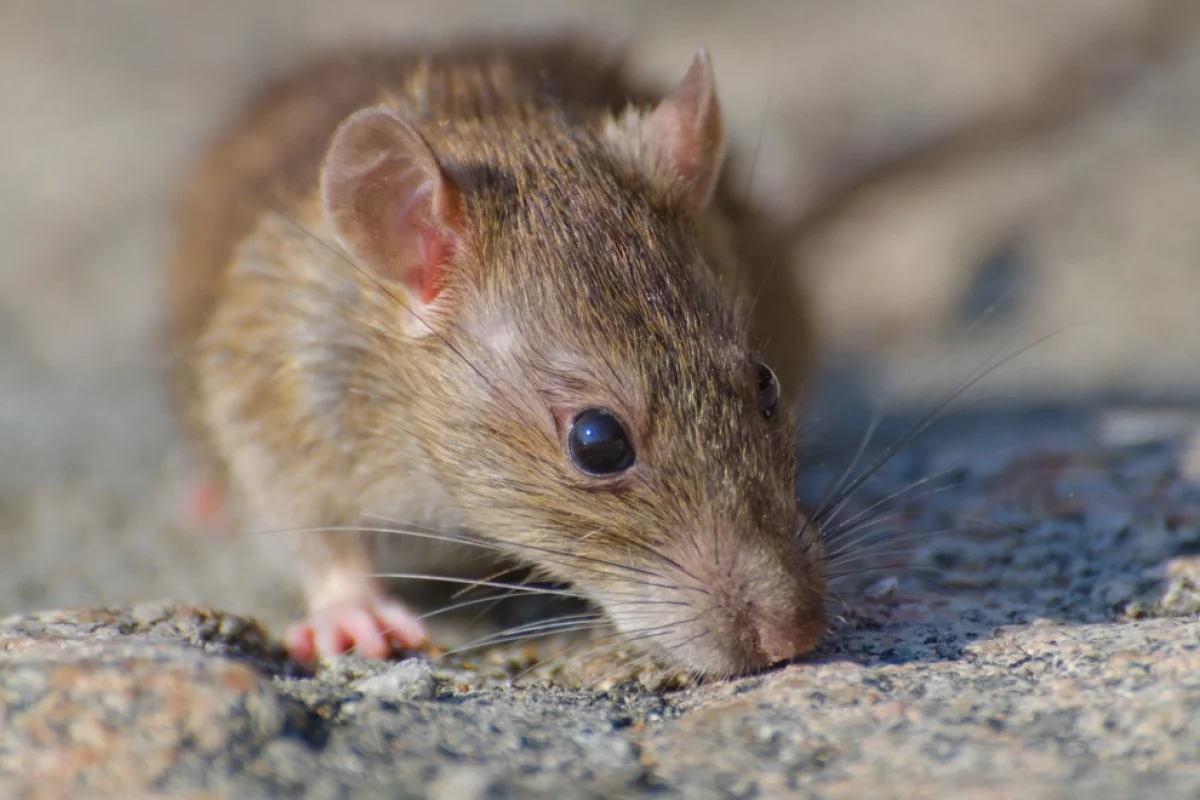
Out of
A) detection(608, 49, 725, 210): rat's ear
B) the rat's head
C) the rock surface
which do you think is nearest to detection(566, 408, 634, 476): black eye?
the rat's head

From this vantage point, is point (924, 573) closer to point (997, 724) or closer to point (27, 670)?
point (997, 724)

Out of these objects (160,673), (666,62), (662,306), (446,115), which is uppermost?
(666,62)

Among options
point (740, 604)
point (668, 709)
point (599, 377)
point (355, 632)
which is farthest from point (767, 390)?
point (355, 632)

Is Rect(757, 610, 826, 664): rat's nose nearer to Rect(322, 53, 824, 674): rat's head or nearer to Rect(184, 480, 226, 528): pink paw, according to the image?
Rect(322, 53, 824, 674): rat's head

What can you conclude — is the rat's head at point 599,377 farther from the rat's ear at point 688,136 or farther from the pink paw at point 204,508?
the pink paw at point 204,508

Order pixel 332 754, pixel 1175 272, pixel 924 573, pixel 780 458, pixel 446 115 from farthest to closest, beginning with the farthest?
pixel 1175 272 → pixel 446 115 → pixel 924 573 → pixel 780 458 → pixel 332 754

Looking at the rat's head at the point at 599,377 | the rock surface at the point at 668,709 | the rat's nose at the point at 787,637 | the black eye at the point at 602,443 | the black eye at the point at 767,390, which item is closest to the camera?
the rock surface at the point at 668,709

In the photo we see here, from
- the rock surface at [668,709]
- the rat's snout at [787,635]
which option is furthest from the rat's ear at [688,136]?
the rat's snout at [787,635]

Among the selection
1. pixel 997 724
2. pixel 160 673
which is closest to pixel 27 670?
pixel 160 673
